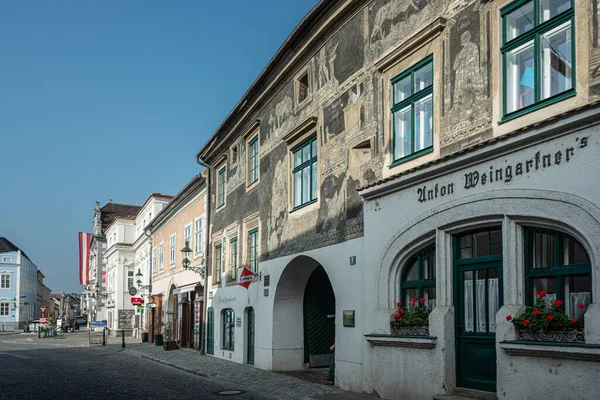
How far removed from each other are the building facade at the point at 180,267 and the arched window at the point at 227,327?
3692 millimetres

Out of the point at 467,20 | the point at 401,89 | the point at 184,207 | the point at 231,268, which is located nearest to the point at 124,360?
the point at 231,268

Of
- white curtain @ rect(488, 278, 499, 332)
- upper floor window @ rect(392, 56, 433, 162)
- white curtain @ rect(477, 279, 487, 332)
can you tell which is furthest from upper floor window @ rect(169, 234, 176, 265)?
white curtain @ rect(488, 278, 499, 332)

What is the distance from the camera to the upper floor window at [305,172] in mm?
16938

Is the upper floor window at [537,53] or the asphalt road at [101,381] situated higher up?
the upper floor window at [537,53]

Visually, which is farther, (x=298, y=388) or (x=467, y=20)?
(x=298, y=388)

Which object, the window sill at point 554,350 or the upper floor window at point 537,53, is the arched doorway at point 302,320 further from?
the upper floor window at point 537,53

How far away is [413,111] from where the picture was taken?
12.4 meters

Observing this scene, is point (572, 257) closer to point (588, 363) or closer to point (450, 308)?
point (588, 363)

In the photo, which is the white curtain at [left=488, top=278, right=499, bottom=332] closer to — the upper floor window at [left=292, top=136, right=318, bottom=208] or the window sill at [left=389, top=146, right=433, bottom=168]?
the window sill at [left=389, top=146, right=433, bottom=168]

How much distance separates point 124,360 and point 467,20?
20.3 meters

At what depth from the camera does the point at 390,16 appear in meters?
13.1

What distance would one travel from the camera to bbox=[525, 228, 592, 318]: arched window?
880cm

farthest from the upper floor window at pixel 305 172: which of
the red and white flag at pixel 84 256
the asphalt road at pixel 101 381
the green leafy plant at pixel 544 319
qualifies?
the red and white flag at pixel 84 256

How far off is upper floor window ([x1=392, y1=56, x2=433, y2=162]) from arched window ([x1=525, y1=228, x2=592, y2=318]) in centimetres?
289
